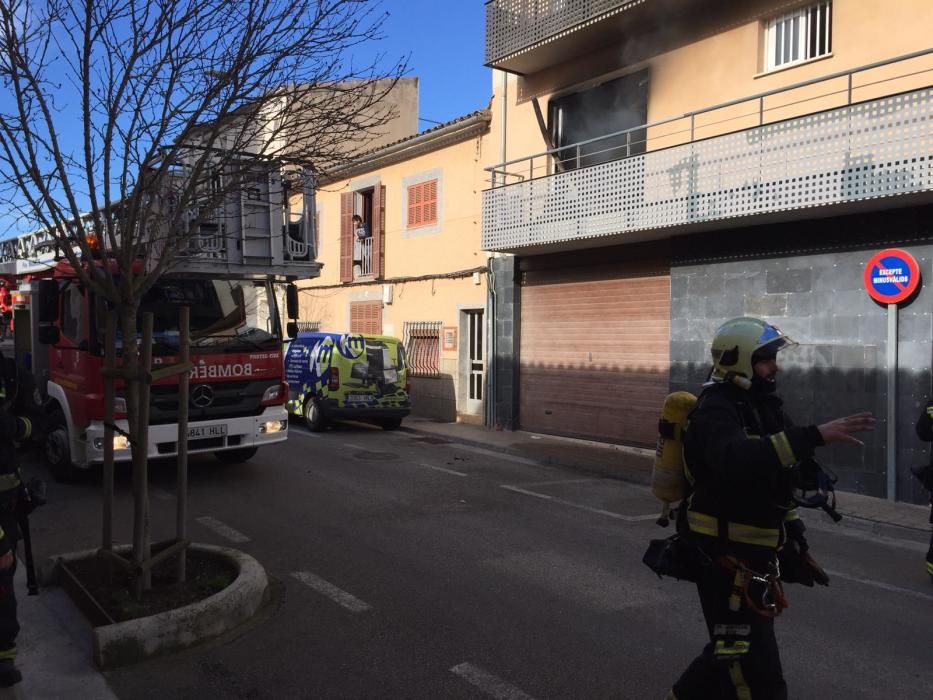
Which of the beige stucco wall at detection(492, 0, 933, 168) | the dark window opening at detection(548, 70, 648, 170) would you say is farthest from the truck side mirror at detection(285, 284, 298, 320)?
the beige stucco wall at detection(492, 0, 933, 168)

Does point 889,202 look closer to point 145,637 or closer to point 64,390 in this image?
point 145,637

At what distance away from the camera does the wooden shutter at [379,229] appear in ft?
61.6

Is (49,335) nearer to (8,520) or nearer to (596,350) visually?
(8,520)

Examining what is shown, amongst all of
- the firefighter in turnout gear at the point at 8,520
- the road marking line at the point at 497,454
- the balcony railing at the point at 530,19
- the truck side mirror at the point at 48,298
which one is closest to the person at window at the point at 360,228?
the balcony railing at the point at 530,19

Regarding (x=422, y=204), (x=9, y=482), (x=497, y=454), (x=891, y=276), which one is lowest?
(x=497, y=454)

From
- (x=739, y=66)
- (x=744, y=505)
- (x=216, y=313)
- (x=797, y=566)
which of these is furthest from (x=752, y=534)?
(x=739, y=66)

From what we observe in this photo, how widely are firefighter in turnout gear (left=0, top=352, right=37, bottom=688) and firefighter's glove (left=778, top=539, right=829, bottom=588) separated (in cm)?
344

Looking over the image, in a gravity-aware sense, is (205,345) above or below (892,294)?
below

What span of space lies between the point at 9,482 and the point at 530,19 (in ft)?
38.1

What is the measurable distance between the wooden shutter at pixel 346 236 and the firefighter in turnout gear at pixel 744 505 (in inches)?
690

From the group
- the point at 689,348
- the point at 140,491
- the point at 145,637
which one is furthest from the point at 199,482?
the point at 689,348

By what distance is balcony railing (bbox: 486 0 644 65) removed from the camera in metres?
11.8

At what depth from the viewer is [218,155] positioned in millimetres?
5023

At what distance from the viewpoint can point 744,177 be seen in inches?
383
